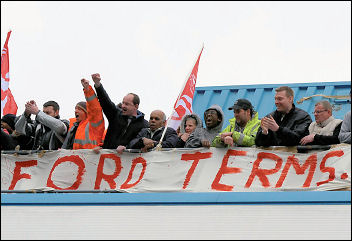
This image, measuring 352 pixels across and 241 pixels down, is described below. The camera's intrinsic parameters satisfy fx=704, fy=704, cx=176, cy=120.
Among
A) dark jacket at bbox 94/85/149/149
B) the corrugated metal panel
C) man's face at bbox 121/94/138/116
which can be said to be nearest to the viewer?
dark jacket at bbox 94/85/149/149

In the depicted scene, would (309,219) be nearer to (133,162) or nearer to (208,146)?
(208,146)

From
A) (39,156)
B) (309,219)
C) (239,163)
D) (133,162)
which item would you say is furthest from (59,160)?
(309,219)

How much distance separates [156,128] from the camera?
847cm

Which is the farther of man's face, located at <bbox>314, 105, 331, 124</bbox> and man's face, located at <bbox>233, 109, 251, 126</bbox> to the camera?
man's face, located at <bbox>233, 109, 251, 126</bbox>

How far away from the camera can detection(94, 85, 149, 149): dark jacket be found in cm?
838

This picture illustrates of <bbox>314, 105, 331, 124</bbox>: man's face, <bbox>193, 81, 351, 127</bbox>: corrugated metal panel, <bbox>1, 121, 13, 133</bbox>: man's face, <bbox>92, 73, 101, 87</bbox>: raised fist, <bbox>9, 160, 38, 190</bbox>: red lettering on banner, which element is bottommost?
<bbox>9, 160, 38, 190</bbox>: red lettering on banner

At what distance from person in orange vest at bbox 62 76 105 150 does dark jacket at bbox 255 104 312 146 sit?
2.18 metres

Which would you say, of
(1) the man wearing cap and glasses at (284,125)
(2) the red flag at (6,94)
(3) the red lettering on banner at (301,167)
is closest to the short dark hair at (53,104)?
(2) the red flag at (6,94)

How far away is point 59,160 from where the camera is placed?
8.53 meters

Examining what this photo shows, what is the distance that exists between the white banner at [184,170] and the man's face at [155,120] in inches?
20.5

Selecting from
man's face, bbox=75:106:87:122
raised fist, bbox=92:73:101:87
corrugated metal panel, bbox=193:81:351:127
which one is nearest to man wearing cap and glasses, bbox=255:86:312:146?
raised fist, bbox=92:73:101:87

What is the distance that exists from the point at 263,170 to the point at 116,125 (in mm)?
2011

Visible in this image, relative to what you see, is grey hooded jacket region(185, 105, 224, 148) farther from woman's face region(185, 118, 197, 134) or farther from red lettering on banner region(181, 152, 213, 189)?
woman's face region(185, 118, 197, 134)

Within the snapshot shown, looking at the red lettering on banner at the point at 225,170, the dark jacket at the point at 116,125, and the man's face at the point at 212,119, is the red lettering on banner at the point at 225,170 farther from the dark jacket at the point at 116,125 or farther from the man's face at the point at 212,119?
the dark jacket at the point at 116,125
